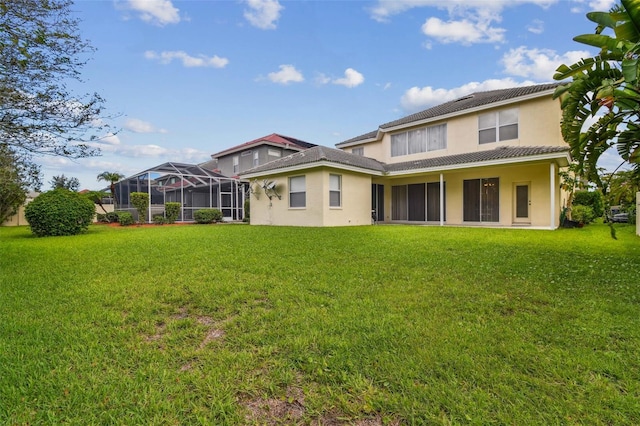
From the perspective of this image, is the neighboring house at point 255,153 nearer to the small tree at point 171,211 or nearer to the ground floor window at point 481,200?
the small tree at point 171,211

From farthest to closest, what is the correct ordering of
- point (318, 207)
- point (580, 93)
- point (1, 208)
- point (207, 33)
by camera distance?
1. point (1, 208)
2. point (318, 207)
3. point (207, 33)
4. point (580, 93)

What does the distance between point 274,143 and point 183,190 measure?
8101 mm

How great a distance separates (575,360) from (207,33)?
14.3 metres

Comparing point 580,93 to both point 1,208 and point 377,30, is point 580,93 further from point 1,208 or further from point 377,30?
point 1,208

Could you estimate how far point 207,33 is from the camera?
1239 centimetres

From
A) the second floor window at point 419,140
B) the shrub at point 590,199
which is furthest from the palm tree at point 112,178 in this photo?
the shrub at point 590,199

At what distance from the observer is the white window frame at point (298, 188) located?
15.8 meters

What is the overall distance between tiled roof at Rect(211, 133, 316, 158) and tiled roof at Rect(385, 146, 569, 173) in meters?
11.8

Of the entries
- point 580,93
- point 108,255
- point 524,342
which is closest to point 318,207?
point 108,255

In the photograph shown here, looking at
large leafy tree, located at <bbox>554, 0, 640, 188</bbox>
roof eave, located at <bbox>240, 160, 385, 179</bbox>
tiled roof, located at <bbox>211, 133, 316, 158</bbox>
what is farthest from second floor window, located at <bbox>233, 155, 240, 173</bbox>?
large leafy tree, located at <bbox>554, 0, 640, 188</bbox>

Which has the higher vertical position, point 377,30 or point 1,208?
point 377,30

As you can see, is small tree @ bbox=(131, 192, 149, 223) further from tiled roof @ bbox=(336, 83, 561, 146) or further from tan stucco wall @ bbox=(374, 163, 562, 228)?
tan stucco wall @ bbox=(374, 163, 562, 228)

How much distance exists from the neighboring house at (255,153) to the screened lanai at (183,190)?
3.41 metres

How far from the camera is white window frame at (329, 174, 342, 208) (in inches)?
597
